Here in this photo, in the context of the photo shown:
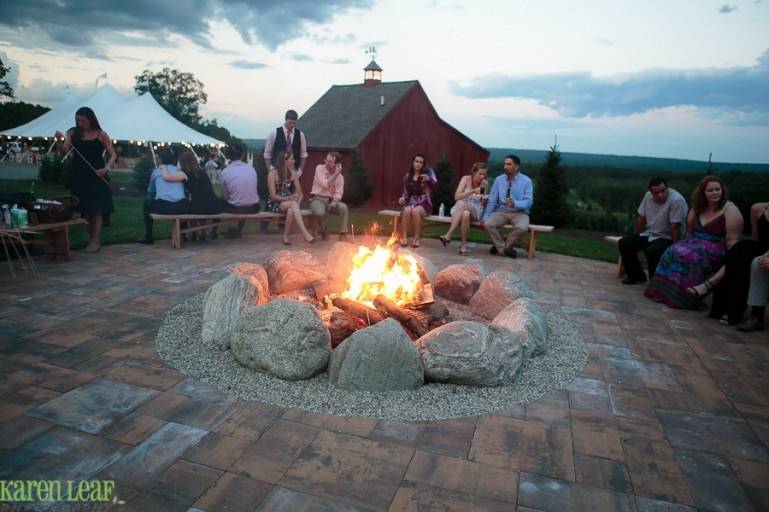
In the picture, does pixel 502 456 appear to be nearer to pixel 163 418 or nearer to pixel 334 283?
pixel 163 418

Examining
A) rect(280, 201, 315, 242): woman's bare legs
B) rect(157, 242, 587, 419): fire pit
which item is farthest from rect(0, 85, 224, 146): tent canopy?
rect(157, 242, 587, 419): fire pit

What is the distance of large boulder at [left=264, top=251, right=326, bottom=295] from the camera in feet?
17.3

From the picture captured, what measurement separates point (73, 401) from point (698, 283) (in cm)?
601

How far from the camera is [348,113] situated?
21.1 metres

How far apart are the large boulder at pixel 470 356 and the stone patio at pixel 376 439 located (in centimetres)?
34

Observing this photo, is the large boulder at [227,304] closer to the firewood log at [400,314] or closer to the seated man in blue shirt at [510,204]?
the firewood log at [400,314]

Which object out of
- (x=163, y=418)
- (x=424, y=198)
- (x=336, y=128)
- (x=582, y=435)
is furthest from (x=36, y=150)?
(x=582, y=435)

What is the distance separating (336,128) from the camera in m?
20.3

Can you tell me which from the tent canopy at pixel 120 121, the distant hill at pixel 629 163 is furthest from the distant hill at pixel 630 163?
the tent canopy at pixel 120 121

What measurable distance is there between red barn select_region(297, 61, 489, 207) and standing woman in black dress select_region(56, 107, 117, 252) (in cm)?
1146

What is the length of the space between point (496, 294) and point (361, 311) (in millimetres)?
1498

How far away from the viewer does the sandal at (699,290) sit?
5674mm

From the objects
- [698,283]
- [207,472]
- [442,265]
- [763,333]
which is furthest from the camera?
[442,265]

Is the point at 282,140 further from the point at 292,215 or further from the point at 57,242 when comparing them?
the point at 57,242
